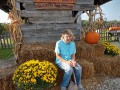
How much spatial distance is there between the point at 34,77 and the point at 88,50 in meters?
2.61

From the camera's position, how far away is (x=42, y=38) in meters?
7.99

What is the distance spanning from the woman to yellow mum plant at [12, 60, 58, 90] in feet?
1.17

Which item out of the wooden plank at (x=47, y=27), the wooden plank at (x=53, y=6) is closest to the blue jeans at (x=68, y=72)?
the wooden plank at (x=47, y=27)

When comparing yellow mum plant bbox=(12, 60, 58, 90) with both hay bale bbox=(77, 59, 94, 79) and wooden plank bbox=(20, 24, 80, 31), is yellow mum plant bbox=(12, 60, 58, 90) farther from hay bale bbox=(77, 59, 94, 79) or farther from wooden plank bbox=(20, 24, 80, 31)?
wooden plank bbox=(20, 24, 80, 31)

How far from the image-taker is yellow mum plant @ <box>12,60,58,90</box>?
5.34 metres

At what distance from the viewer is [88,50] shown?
7496mm

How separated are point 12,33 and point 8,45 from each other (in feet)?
29.7

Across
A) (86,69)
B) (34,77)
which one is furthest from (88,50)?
(34,77)

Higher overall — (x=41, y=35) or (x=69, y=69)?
(x=41, y=35)

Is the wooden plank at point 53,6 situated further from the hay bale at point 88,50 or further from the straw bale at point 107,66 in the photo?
the straw bale at point 107,66

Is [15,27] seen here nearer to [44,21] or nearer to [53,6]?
[44,21]

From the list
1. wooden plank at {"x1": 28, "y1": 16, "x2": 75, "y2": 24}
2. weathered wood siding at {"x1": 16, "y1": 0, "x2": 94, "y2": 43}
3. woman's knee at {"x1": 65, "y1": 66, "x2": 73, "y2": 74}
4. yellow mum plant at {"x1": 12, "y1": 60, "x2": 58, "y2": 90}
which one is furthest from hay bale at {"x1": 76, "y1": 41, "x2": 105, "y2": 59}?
yellow mum plant at {"x1": 12, "y1": 60, "x2": 58, "y2": 90}

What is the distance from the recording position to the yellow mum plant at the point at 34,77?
210 inches

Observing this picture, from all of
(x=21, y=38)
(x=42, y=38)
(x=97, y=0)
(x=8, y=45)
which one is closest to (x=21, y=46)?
(x=21, y=38)
